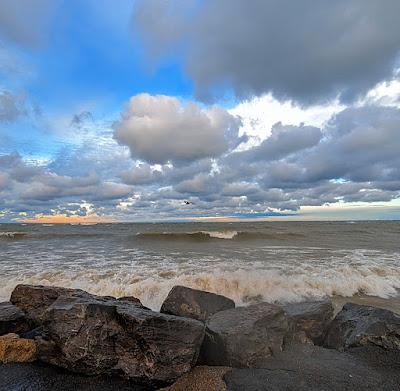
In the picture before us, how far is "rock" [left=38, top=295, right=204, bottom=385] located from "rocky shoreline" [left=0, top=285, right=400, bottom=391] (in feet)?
0.04

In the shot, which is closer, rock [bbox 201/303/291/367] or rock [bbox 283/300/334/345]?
rock [bbox 201/303/291/367]

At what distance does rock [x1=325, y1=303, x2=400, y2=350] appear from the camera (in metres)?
5.03

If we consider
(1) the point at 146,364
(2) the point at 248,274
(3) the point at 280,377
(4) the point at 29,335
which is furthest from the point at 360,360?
(2) the point at 248,274

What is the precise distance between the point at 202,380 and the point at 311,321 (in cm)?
271

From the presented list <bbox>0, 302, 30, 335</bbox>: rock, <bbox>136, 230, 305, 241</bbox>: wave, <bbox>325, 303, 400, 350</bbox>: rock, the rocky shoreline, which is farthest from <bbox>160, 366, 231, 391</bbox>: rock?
<bbox>136, 230, 305, 241</bbox>: wave

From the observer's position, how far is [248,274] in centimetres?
1249

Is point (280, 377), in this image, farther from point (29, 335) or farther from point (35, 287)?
point (35, 287)

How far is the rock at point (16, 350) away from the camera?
15.6 ft

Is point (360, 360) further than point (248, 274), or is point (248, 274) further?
point (248, 274)

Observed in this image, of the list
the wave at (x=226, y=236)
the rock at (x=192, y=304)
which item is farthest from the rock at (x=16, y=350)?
the wave at (x=226, y=236)

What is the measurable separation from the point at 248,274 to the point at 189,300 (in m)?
6.27

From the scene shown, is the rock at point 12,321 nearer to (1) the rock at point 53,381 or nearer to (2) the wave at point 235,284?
(1) the rock at point 53,381

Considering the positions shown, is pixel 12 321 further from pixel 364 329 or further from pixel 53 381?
pixel 364 329

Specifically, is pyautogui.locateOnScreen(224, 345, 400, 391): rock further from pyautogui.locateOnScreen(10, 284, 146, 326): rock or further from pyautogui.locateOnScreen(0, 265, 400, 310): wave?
pyautogui.locateOnScreen(0, 265, 400, 310): wave
